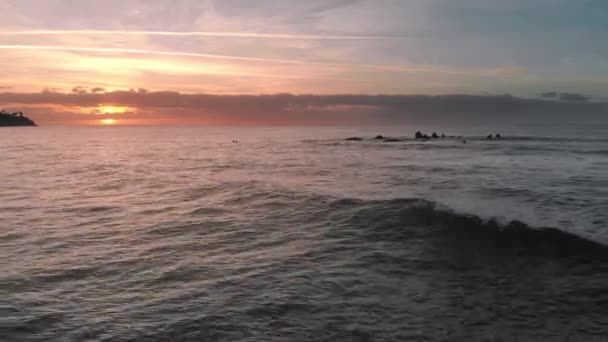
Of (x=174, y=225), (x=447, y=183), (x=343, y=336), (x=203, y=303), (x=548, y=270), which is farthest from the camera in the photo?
(x=447, y=183)

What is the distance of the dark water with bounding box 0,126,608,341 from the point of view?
29.9 ft

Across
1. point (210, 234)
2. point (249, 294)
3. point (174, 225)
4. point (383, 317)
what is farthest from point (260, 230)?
point (383, 317)

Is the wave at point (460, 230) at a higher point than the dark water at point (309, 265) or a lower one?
higher

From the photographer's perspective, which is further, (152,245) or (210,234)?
(210,234)

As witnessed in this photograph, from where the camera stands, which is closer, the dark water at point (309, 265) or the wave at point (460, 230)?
the dark water at point (309, 265)

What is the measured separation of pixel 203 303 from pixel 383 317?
4.11 m

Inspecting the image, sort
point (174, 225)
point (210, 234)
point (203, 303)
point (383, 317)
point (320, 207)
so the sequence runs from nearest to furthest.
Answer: point (383, 317), point (203, 303), point (210, 234), point (174, 225), point (320, 207)

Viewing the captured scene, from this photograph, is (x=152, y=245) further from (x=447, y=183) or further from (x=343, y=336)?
(x=447, y=183)

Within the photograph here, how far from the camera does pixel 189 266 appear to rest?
1305cm

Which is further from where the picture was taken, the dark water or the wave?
the wave

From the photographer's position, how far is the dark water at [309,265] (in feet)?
29.9

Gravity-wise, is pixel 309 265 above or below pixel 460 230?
below

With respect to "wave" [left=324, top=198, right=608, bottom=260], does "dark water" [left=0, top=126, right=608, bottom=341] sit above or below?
below

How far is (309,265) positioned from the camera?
1330cm
